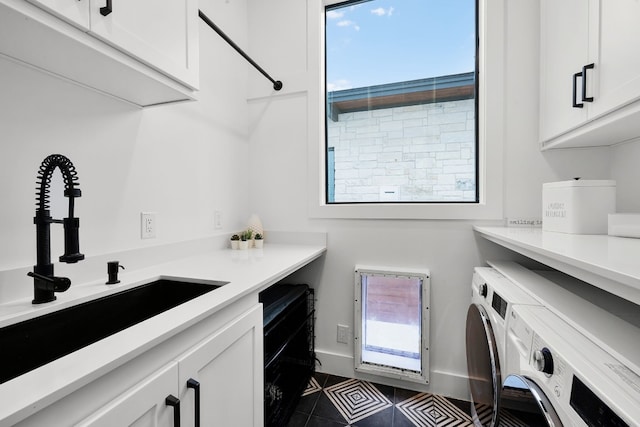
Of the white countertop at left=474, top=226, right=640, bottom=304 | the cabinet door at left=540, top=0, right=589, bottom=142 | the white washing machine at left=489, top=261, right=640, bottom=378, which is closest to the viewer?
the white countertop at left=474, top=226, right=640, bottom=304

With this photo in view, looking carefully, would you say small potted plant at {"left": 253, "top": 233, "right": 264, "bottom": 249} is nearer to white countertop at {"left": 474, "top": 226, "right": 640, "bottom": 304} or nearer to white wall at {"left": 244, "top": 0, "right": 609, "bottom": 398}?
white wall at {"left": 244, "top": 0, "right": 609, "bottom": 398}

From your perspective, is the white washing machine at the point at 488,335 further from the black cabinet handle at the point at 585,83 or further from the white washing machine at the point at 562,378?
the black cabinet handle at the point at 585,83

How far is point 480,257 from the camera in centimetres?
172

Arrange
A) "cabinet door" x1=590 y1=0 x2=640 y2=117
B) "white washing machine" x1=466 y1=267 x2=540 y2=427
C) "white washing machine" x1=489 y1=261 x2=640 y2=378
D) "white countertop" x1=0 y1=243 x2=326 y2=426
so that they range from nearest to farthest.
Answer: "white countertop" x1=0 y1=243 x2=326 y2=426, "white washing machine" x1=489 y1=261 x2=640 y2=378, "cabinet door" x1=590 y1=0 x2=640 y2=117, "white washing machine" x1=466 y1=267 x2=540 y2=427

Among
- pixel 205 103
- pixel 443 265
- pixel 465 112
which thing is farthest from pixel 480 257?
pixel 205 103

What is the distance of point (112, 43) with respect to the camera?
833mm

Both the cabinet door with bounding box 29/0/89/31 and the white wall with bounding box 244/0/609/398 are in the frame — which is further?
the white wall with bounding box 244/0/609/398

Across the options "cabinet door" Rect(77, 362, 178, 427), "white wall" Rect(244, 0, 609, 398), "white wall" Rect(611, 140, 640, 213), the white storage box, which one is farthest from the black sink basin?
"white wall" Rect(611, 140, 640, 213)

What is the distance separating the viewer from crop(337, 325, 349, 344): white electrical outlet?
1.96 metres

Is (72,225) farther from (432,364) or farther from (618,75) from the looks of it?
(432,364)

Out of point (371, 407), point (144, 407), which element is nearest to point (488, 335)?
point (371, 407)

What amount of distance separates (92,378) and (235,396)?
0.58m

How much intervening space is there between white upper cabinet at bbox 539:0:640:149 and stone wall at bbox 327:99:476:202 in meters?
0.44

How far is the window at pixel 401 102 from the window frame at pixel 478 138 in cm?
8
